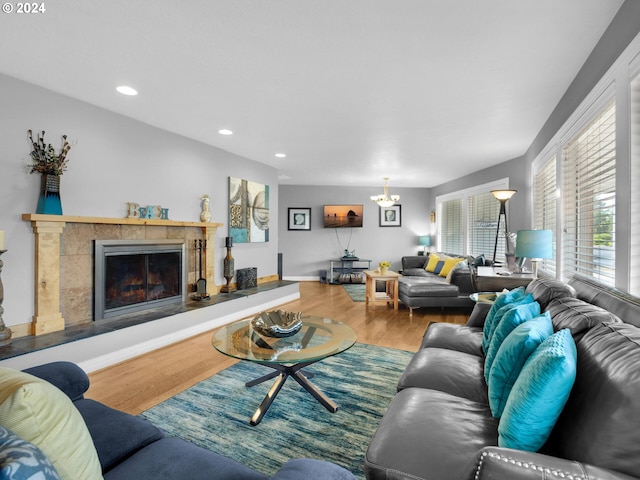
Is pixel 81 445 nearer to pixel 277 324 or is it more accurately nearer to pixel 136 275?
pixel 277 324

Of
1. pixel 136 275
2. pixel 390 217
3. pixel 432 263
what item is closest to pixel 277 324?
pixel 136 275

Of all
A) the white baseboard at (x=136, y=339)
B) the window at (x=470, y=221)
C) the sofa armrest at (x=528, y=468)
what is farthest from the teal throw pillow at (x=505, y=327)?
the window at (x=470, y=221)

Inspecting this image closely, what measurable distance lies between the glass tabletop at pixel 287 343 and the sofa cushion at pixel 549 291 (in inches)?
47.4

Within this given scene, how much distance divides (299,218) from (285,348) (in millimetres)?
→ 6534

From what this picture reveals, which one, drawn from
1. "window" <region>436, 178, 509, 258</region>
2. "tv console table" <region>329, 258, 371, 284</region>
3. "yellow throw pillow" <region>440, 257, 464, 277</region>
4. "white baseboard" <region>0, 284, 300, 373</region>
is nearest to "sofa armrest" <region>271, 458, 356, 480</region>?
"white baseboard" <region>0, 284, 300, 373</region>

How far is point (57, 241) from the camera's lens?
2.96 meters

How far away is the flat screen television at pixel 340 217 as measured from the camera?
27.9ft

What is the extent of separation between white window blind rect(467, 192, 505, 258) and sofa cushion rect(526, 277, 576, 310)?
3978 mm

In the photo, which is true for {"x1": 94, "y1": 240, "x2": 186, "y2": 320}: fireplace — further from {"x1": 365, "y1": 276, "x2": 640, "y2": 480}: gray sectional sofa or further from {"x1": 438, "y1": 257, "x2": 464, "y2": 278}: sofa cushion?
{"x1": 438, "y1": 257, "x2": 464, "y2": 278}: sofa cushion

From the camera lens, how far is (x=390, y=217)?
879 cm

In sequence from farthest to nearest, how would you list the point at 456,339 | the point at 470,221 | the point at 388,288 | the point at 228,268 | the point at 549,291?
the point at 470,221 < the point at 388,288 < the point at 228,268 < the point at 456,339 < the point at 549,291

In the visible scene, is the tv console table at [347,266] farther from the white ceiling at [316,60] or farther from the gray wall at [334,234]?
the white ceiling at [316,60]

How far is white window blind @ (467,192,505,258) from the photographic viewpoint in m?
6.13

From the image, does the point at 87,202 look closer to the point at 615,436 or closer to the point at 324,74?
the point at 324,74
